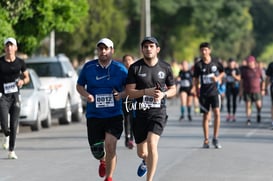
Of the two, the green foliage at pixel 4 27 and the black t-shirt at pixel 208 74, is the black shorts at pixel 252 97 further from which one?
the black t-shirt at pixel 208 74

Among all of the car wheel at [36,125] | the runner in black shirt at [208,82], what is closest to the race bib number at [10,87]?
the runner in black shirt at [208,82]

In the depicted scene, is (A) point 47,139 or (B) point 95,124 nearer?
(B) point 95,124

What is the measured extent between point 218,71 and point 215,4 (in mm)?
50938

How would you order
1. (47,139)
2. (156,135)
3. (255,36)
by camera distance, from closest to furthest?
(156,135)
(47,139)
(255,36)

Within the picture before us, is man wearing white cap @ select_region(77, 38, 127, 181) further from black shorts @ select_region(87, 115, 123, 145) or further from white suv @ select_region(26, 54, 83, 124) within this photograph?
white suv @ select_region(26, 54, 83, 124)

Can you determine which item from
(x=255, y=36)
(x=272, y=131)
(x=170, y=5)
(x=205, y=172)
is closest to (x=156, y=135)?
(x=205, y=172)

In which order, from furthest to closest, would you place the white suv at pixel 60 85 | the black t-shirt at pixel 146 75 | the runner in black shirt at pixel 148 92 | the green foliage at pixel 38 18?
the white suv at pixel 60 85 < the green foliage at pixel 38 18 < the black t-shirt at pixel 146 75 < the runner in black shirt at pixel 148 92

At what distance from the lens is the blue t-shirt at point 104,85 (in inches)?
465

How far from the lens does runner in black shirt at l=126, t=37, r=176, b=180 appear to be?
11609 millimetres

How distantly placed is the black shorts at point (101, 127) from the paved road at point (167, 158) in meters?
1.38

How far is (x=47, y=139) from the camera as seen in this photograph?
21047 millimetres

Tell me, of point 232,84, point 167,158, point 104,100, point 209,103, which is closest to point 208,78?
point 209,103

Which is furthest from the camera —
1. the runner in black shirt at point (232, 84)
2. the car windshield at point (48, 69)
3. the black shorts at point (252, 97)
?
the car windshield at point (48, 69)

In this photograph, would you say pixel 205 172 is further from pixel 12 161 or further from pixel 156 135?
pixel 12 161
